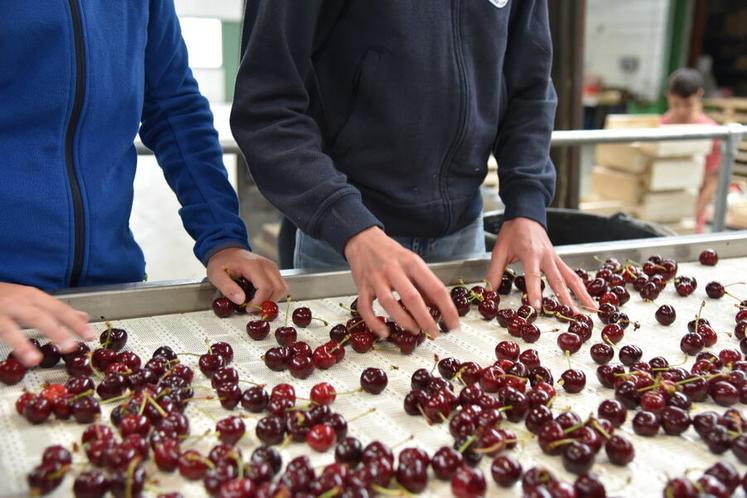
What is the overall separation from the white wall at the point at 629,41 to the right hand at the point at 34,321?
39.4 feet

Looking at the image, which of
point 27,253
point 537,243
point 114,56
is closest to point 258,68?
point 114,56

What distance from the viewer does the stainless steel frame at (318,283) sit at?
4.55ft

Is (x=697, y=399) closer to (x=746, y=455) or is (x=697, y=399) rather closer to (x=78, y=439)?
(x=746, y=455)

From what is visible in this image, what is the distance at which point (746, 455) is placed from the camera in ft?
3.09

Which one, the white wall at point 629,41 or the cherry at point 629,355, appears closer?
the cherry at point 629,355

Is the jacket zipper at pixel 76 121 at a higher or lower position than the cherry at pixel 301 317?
higher

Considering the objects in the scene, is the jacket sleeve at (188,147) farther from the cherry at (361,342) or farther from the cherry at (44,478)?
the cherry at (44,478)

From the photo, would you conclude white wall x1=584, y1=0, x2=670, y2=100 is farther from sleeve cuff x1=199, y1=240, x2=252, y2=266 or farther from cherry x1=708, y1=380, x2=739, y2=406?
cherry x1=708, y1=380, x2=739, y2=406

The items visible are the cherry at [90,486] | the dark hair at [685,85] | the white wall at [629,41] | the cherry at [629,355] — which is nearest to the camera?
the cherry at [90,486]

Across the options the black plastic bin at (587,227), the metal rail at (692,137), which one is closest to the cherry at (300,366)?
the black plastic bin at (587,227)

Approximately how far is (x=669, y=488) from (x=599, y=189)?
518 centimetres

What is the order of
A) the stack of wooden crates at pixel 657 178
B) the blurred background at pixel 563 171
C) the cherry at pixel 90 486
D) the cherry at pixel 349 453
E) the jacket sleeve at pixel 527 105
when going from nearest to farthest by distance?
the cherry at pixel 90 486, the cherry at pixel 349 453, the jacket sleeve at pixel 527 105, the blurred background at pixel 563 171, the stack of wooden crates at pixel 657 178

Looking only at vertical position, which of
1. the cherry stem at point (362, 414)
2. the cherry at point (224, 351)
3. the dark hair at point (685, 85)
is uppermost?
the cherry at point (224, 351)

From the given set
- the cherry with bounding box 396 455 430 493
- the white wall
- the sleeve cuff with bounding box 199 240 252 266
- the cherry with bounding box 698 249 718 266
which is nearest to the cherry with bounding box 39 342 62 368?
the sleeve cuff with bounding box 199 240 252 266
